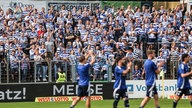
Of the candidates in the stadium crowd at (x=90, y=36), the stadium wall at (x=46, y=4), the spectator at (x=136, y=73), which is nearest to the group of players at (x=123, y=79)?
the stadium crowd at (x=90, y=36)

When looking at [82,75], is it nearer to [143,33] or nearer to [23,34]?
[23,34]

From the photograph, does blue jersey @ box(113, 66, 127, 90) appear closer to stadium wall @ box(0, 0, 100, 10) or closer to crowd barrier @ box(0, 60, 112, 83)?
crowd barrier @ box(0, 60, 112, 83)

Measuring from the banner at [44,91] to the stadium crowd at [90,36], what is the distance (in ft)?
2.09

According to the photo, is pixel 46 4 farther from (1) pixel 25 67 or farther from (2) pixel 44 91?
(2) pixel 44 91

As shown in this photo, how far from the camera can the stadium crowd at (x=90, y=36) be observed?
36.2 meters

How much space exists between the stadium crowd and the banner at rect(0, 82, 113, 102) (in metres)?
0.64

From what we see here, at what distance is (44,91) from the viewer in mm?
35344

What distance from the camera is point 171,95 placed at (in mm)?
37906

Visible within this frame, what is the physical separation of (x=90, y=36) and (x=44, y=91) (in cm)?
501

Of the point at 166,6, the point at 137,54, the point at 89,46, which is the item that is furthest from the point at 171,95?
the point at 166,6

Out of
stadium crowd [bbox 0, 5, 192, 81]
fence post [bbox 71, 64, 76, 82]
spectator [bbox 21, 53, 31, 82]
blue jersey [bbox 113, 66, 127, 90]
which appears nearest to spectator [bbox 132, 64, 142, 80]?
stadium crowd [bbox 0, 5, 192, 81]

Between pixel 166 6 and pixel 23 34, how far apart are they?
14.9m

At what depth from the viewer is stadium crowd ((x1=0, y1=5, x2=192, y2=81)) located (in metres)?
36.2

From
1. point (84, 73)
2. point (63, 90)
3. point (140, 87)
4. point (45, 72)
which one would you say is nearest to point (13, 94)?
point (45, 72)
